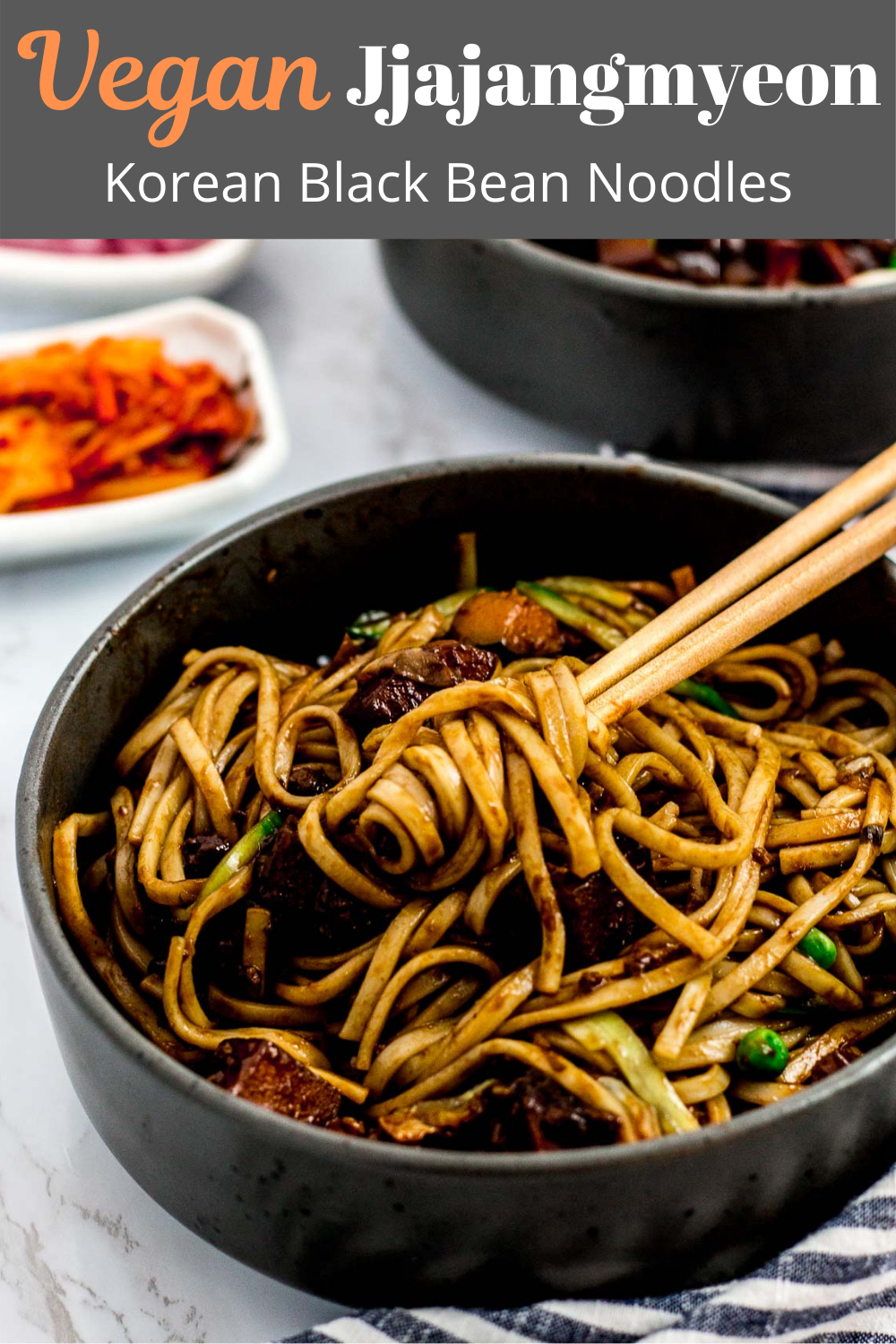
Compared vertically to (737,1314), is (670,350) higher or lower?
higher

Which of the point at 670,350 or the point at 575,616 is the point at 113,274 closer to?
the point at 670,350

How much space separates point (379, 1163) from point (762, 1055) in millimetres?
641

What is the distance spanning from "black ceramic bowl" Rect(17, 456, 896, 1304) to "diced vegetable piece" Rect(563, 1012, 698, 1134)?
13 centimetres

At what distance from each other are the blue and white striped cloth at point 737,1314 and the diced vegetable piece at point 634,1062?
0.28 metres

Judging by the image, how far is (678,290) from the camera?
124 inches

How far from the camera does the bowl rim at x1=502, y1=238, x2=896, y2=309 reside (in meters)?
3.12

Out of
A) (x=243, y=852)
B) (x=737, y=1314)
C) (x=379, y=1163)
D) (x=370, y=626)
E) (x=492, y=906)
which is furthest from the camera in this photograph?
(x=370, y=626)

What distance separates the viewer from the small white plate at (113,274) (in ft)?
13.2

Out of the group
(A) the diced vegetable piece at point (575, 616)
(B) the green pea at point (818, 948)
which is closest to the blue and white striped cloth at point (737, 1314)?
(B) the green pea at point (818, 948)

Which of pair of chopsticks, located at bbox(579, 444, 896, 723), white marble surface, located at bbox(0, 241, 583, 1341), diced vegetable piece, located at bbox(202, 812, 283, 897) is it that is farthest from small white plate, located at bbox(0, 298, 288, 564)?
pair of chopsticks, located at bbox(579, 444, 896, 723)

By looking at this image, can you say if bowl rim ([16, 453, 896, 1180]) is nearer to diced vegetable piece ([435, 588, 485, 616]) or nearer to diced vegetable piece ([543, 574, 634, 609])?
diced vegetable piece ([435, 588, 485, 616])

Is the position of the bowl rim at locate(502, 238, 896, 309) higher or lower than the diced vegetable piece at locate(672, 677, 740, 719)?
higher

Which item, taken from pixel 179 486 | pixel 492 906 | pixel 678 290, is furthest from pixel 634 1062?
pixel 179 486

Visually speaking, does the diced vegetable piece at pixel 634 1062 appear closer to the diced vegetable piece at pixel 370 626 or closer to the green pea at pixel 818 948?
the green pea at pixel 818 948
